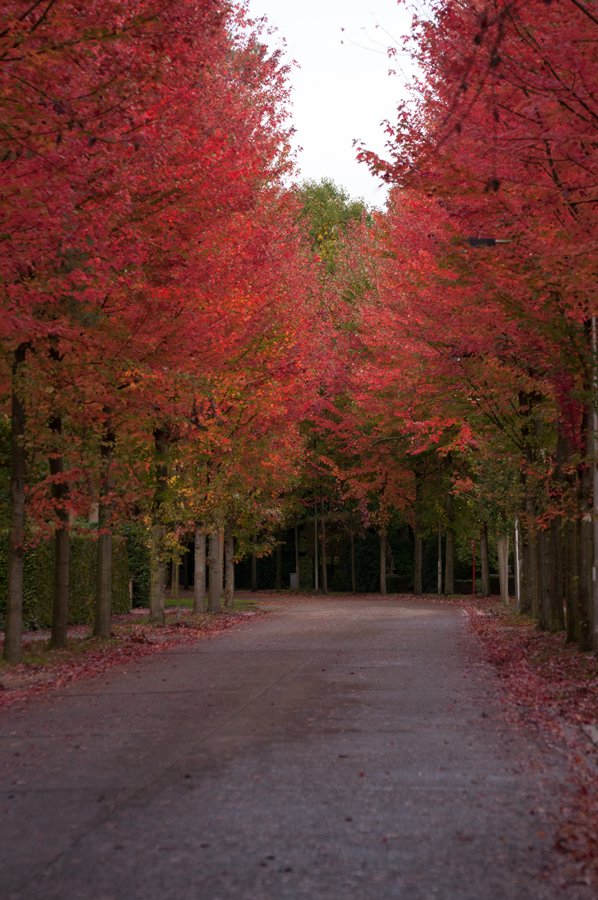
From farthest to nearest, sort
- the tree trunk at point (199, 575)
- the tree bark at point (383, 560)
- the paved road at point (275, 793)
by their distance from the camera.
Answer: the tree bark at point (383, 560)
the tree trunk at point (199, 575)
the paved road at point (275, 793)

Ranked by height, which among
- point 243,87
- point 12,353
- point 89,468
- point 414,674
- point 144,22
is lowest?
point 414,674

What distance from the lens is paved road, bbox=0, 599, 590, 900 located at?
20.5 ft

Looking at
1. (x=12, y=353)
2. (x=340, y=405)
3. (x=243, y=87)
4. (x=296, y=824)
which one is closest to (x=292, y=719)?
(x=296, y=824)

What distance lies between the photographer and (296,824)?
748 centimetres

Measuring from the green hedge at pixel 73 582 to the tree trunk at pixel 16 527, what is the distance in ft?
18.5

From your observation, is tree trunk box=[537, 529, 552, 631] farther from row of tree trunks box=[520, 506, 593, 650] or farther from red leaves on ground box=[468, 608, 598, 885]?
red leaves on ground box=[468, 608, 598, 885]

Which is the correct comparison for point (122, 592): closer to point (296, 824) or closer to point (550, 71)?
point (550, 71)

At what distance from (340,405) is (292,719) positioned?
43.6m

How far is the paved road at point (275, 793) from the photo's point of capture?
625 cm

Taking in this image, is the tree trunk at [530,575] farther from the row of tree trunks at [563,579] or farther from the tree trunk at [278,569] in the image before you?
the tree trunk at [278,569]

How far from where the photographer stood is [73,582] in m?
31.1

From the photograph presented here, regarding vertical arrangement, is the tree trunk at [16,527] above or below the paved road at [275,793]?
above

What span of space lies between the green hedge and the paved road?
1210 cm

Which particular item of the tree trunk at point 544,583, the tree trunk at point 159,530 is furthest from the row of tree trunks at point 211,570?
the tree trunk at point 544,583
